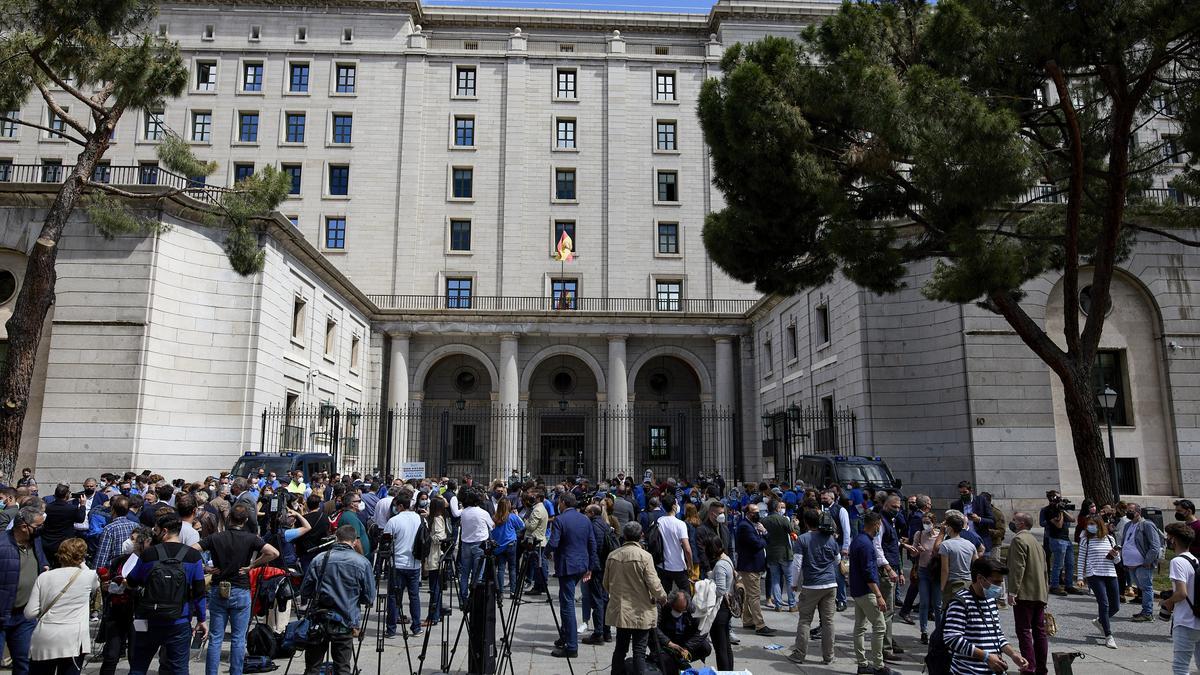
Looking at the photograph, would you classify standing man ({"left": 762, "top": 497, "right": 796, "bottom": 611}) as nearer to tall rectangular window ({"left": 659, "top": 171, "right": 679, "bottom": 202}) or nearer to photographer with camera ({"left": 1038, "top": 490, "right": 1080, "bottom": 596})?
photographer with camera ({"left": 1038, "top": 490, "right": 1080, "bottom": 596})

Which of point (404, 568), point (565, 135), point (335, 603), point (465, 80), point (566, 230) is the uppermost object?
point (465, 80)

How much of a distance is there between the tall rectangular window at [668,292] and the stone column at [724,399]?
3044 millimetres

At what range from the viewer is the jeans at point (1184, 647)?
701 cm

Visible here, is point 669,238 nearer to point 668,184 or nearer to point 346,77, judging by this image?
point 668,184

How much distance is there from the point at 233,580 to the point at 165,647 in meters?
0.97

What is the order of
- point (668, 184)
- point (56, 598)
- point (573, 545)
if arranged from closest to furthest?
point (56, 598) < point (573, 545) < point (668, 184)

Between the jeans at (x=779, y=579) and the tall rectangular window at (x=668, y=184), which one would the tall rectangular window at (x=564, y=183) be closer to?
the tall rectangular window at (x=668, y=184)

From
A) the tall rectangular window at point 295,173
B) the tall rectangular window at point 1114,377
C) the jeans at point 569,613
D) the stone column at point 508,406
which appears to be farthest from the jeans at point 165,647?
the tall rectangular window at point 295,173

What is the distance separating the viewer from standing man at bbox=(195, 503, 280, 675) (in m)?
7.46

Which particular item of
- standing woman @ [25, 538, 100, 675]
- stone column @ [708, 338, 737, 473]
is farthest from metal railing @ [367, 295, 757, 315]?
standing woman @ [25, 538, 100, 675]

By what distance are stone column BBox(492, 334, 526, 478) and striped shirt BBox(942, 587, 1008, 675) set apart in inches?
1125

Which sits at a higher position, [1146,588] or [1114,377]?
[1114,377]

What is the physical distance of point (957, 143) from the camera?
1276 centimetres

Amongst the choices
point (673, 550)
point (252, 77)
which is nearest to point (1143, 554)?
point (673, 550)
